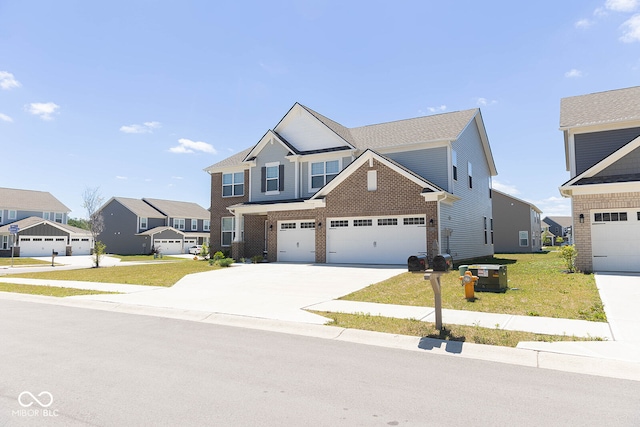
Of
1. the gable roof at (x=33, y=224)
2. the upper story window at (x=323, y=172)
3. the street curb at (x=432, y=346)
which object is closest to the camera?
the street curb at (x=432, y=346)

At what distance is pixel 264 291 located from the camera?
13688 mm

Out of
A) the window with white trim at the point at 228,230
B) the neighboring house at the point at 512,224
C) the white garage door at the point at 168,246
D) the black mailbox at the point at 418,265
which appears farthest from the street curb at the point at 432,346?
the white garage door at the point at 168,246

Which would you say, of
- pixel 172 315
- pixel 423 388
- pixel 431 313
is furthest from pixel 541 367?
pixel 172 315

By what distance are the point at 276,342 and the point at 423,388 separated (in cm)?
315

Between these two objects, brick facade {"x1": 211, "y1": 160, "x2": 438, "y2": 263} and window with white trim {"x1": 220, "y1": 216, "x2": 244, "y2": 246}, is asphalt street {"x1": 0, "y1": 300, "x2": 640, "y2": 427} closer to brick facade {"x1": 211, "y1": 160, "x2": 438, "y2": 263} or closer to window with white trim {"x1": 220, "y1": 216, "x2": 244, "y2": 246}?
brick facade {"x1": 211, "y1": 160, "x2": 438, "y2": 263}

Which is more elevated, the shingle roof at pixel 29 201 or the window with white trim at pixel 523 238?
the shingle roof at pixel 29 201

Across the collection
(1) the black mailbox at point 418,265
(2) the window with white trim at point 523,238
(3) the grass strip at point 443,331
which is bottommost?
(3) the grass strip at point 443,331

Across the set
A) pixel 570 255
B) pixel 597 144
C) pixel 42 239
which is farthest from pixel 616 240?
pixel 42 239

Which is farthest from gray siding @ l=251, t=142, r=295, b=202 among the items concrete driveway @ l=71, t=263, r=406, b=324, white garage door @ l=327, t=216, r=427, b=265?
concrete driveway @ l=71, t=263, r=406, b=324

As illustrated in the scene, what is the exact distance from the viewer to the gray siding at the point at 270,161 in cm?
2659

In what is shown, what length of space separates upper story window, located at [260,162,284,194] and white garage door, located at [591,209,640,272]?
57.0ft

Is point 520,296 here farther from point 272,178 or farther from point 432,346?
point 272,178

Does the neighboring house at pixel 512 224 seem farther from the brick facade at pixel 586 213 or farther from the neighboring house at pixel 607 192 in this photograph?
the brick facade at pixel 586 213

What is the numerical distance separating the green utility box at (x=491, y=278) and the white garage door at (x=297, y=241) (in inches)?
497
